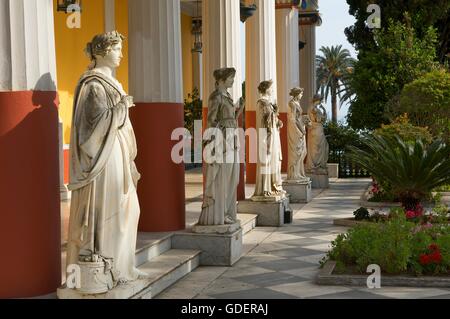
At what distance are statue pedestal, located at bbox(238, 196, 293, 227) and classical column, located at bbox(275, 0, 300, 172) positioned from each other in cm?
637

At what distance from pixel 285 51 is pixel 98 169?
1416cm

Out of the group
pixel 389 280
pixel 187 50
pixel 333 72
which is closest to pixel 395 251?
pixel 389 280

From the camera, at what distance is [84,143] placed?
5668 millimetres

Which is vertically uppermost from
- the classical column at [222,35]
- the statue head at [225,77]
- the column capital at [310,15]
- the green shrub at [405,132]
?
the column capital at [310,15]

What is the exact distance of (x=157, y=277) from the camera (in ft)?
24.0

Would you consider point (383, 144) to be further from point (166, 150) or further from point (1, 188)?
point (1, 188)

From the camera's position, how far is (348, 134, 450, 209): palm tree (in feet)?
38.1

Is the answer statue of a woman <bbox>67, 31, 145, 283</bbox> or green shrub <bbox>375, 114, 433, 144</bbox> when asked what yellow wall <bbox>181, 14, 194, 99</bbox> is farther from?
statue of a woman <bbox>67, 31, 145, 283</bbox>

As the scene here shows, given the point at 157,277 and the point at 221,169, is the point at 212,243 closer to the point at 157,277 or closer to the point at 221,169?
the point at 221,169

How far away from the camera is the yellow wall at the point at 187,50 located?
2616cm

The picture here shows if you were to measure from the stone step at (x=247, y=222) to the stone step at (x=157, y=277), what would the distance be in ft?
8.24

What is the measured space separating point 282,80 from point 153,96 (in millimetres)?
10024

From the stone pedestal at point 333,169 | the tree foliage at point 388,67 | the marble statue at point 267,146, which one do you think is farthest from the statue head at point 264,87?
the stone pedestal at point 333,169

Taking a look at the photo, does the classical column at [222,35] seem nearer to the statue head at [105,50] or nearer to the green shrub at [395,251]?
the green shrub at [395,251]
